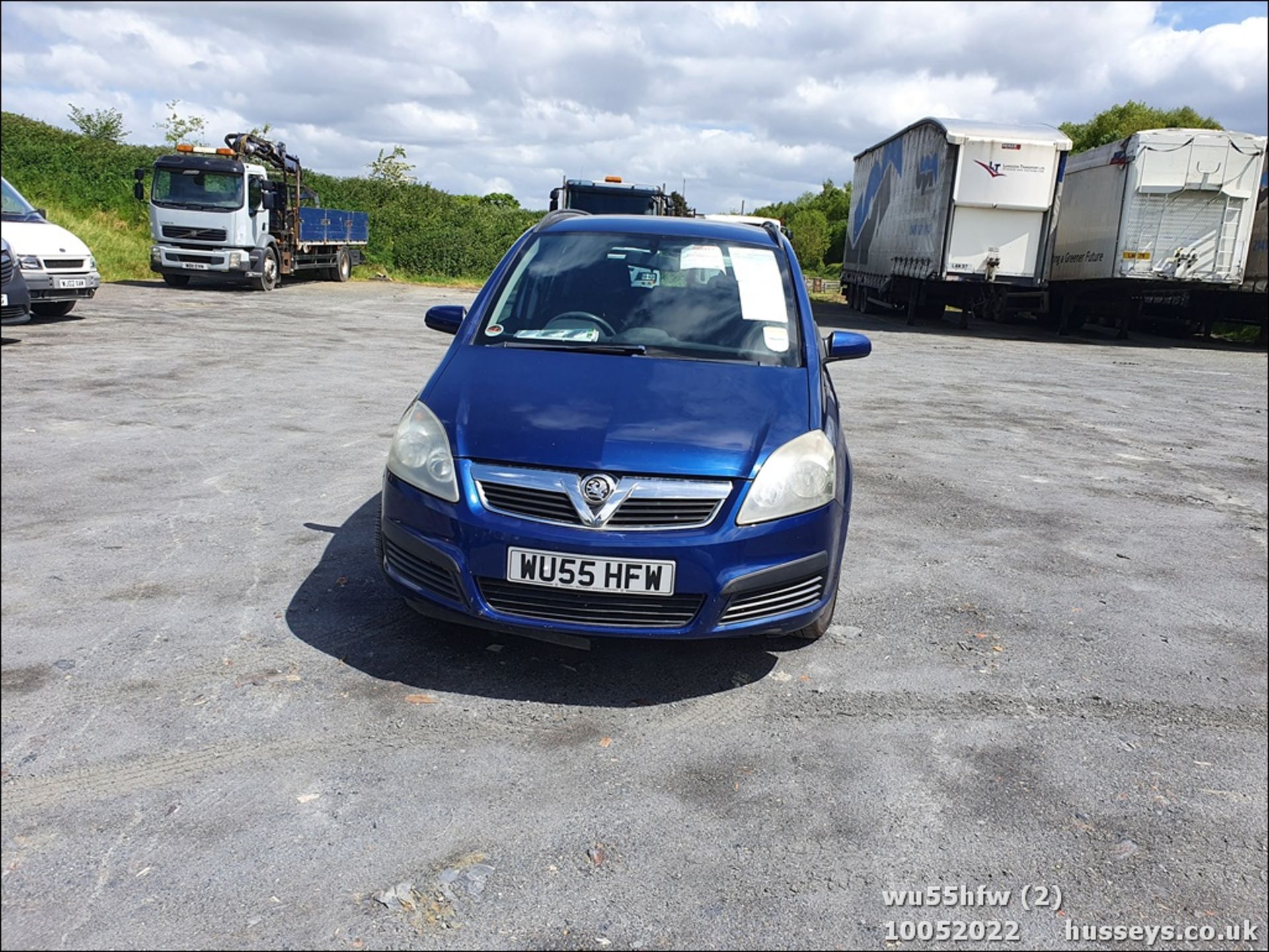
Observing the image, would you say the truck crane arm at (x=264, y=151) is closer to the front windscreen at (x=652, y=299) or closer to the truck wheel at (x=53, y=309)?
the truck wheel at (x=53, y=309)

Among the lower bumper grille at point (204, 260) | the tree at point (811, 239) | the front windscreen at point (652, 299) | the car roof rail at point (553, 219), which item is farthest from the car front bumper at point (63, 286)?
the tree at point (811, 239)

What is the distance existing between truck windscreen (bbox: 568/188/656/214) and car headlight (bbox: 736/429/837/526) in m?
16.8

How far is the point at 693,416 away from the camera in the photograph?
3508 millimetres

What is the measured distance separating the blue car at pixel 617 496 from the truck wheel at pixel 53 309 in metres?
8.88

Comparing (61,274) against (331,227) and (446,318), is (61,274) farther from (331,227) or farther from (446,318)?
(331,227)

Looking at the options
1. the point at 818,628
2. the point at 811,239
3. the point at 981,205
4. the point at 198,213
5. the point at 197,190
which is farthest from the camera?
the point at 811,239

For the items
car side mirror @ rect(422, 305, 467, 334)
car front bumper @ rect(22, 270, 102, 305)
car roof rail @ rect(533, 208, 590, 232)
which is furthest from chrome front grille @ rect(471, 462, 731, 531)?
car front bumper @ rect(22, 270, 102, 305)

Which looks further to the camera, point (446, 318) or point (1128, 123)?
point (1128, 123)

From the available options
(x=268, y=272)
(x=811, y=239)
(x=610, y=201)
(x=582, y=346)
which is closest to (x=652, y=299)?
(x=582, y=346)

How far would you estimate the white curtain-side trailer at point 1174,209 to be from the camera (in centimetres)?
1862

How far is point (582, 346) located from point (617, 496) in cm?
108

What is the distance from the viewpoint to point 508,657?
12.2 feet

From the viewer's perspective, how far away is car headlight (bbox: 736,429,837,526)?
331 cm

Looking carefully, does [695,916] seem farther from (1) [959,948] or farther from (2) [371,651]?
(2) [371,651]
